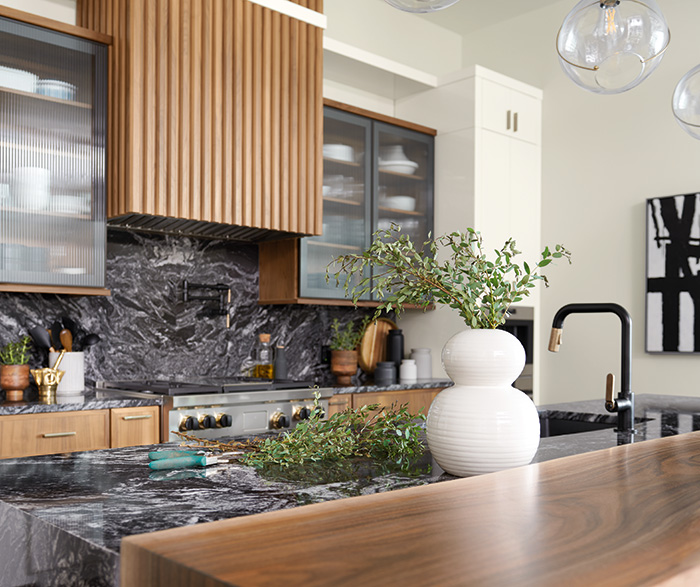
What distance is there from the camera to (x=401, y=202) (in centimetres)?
470

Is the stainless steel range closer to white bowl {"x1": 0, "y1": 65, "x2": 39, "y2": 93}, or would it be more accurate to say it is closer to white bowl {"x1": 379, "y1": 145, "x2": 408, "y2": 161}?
white bowl {"x1": 0, "y1": 65, "x2": 39, "y2": 93}

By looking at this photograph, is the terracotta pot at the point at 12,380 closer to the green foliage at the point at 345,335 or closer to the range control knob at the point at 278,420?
the range control knob at the point at 278,420

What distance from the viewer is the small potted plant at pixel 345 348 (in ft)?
14.7

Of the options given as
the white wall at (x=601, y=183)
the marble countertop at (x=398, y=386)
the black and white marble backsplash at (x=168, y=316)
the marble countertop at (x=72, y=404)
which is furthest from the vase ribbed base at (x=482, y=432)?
the white wall at (x=601, y=183)

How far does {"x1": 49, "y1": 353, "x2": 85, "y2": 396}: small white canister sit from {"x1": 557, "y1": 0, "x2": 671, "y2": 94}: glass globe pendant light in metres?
2.54

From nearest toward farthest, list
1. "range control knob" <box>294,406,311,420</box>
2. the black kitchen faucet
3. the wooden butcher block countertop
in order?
the wooden butcher block countertop < the black kitchen faucet < "range control knob" <box>294,406,311,420</box>

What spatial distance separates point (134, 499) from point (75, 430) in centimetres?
198

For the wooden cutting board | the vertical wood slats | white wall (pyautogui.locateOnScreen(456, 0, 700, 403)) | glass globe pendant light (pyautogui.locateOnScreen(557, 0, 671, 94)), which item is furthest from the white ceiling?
glass globe pendant light (pyautogui.locateOnScreen(557, 0, 671, 94))

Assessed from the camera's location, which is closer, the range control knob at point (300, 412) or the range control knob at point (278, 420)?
the range control knob at point (278, 420)

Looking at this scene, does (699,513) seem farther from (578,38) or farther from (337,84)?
(337,84)

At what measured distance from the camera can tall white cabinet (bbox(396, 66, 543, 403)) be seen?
183 inches

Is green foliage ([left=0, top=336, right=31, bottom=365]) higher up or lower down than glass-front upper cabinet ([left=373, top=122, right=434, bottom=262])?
lower down

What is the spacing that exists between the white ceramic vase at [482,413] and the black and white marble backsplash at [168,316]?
265cm

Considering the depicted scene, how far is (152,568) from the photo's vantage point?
1.65ft
